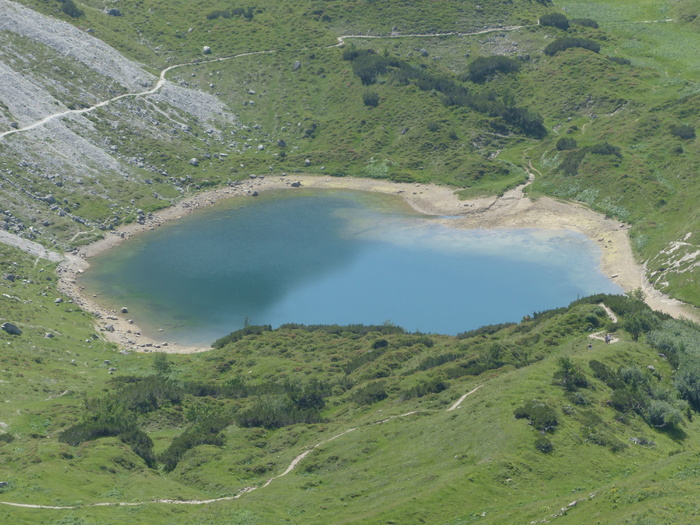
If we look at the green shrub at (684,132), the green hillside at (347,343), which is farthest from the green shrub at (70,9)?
the green shrub at (684,132)

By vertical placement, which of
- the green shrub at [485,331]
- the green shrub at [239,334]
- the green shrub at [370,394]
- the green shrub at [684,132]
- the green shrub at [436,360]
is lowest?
the green shrub at [370,394]

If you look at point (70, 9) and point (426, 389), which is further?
point (70, 9)

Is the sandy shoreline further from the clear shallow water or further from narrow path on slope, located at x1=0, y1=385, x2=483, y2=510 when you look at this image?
narrow path on slope, located at x1=0, y1=385, x2=483, y2=510

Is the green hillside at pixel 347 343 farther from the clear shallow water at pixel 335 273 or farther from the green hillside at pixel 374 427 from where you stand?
the clear shallow water at pixel 335 273

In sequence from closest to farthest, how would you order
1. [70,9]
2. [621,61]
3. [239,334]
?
1. [239,334]
2. [70,9]
3. [621,61]

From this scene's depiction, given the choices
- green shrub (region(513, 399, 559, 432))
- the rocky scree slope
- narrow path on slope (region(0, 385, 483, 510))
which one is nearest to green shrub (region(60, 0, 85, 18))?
the rocky scree slope

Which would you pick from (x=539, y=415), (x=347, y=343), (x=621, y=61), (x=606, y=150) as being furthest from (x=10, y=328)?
(x=621, y=61)

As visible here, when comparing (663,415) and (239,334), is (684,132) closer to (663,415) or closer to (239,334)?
(239,334)
